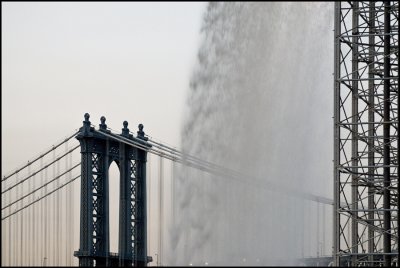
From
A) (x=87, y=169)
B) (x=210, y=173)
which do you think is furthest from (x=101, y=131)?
(x=210, y=173)

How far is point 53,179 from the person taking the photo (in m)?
85.9

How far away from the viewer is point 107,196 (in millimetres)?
87688

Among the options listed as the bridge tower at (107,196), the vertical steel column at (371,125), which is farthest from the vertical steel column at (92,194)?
the vertical steel column at (371,125)

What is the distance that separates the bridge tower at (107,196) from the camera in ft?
281

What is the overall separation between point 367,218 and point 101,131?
23.8m

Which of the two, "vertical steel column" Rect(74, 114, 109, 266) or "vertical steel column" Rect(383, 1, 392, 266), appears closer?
"vertical steel column" Rect(383, 1, 392, 266)

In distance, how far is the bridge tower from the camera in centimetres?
8569

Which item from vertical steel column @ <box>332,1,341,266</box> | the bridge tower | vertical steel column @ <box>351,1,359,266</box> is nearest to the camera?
vertical steel column @ <box>332,1,341,266</box>

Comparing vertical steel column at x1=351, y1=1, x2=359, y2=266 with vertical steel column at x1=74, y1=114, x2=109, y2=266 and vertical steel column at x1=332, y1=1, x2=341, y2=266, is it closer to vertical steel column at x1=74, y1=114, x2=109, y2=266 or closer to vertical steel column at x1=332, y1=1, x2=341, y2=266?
vertical steel column at x1=332, y1=1, x2=341, y2=266

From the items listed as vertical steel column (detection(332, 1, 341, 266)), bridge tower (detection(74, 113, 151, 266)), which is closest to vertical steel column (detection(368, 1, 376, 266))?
vertical steel column (detection(332, 1, 341, 266))

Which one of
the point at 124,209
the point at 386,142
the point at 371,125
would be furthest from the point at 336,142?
the point at 124,209

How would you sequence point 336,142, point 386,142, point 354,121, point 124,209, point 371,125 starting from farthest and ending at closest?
point 124,209, point 371,125, point 354,121, point 336,142, point 386,142

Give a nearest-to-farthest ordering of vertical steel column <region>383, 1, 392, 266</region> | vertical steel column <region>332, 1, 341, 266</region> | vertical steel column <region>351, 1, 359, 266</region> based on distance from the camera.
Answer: vertical steel column <region>383, 1, 392, 266</region> < vertical steel column <region>332, 1, 341, 266</region> < vertical steel column <region>351, 1, 359, 266</region>

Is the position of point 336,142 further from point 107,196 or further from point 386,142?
point 107,196
